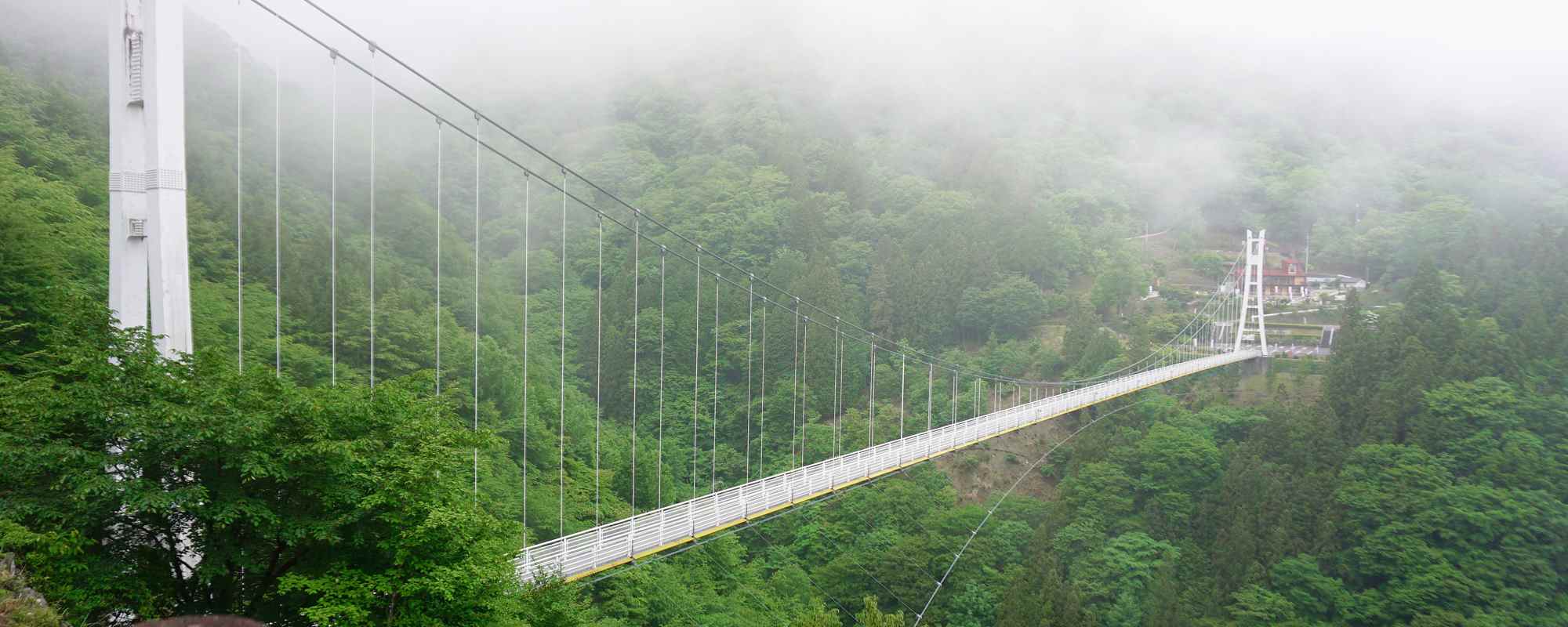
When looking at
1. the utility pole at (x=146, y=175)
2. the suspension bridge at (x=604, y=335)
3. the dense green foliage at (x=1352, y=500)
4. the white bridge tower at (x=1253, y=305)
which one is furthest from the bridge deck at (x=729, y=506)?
the white bridge tower at (x=1253, y=305)

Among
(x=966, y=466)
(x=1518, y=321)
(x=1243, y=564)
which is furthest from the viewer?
(x=966, y=466)

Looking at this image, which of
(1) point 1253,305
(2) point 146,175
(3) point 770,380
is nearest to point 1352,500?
(1) point 1253,305

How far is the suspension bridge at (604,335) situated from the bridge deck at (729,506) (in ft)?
0.10

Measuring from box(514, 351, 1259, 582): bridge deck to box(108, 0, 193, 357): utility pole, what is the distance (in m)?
4.18

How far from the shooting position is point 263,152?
27.9 metres

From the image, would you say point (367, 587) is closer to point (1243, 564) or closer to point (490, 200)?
point (1243, 564)

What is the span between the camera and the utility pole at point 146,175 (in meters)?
6.77

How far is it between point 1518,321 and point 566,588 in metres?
33.6

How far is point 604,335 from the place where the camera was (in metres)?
35.0

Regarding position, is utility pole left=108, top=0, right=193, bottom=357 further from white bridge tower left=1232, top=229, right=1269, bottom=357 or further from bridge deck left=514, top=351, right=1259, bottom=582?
white bridge tower left=1232, top=229, right=1269, bottom=357

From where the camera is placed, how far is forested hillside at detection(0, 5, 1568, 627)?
6320 millimetres

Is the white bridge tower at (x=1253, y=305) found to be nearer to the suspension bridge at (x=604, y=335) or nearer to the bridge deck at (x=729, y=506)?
the suspension bridge at (x=604, y=335)

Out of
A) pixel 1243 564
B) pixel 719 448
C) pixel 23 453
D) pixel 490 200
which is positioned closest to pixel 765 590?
pixel 719 448

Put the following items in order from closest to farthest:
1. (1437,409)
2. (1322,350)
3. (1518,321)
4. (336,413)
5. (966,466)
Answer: (336,413), (1437,409), (1518,321), (966,466), (1322,350)
